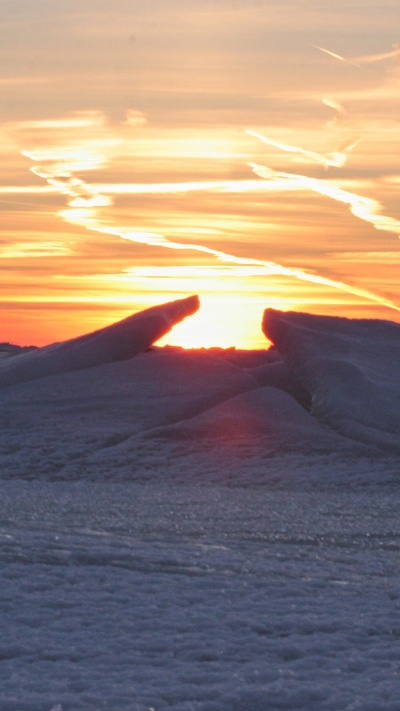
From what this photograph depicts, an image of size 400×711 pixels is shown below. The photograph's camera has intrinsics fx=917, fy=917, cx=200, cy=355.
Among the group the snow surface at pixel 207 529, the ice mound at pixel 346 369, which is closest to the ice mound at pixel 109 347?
the snow surface at pixel 207 529

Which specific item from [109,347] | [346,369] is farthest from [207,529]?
[109,347]

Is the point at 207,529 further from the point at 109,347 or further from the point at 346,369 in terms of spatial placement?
the point at 109,347

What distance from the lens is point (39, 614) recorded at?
3.10 meters

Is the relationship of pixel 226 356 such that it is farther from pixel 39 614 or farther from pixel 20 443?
pixel 39 614

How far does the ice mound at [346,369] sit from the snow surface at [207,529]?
0.02m

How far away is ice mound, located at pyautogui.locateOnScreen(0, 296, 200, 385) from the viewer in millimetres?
9797

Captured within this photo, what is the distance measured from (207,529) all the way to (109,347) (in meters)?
5.27

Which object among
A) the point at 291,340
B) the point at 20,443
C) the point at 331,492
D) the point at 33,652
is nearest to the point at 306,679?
the point at 33,652

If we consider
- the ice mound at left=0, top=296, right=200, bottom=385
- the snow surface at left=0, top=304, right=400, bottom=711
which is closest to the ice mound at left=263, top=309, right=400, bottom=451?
the snow surface at left=0, top=304, right=400, bottom=711

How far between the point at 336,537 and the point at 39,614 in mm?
2130

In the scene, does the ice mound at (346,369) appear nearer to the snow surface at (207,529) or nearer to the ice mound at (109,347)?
the snow surface at (207,529)

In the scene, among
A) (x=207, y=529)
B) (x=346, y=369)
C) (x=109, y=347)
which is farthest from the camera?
(x=109, y=347)

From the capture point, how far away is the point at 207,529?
488 cm

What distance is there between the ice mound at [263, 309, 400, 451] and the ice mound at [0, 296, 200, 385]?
1.13 m
